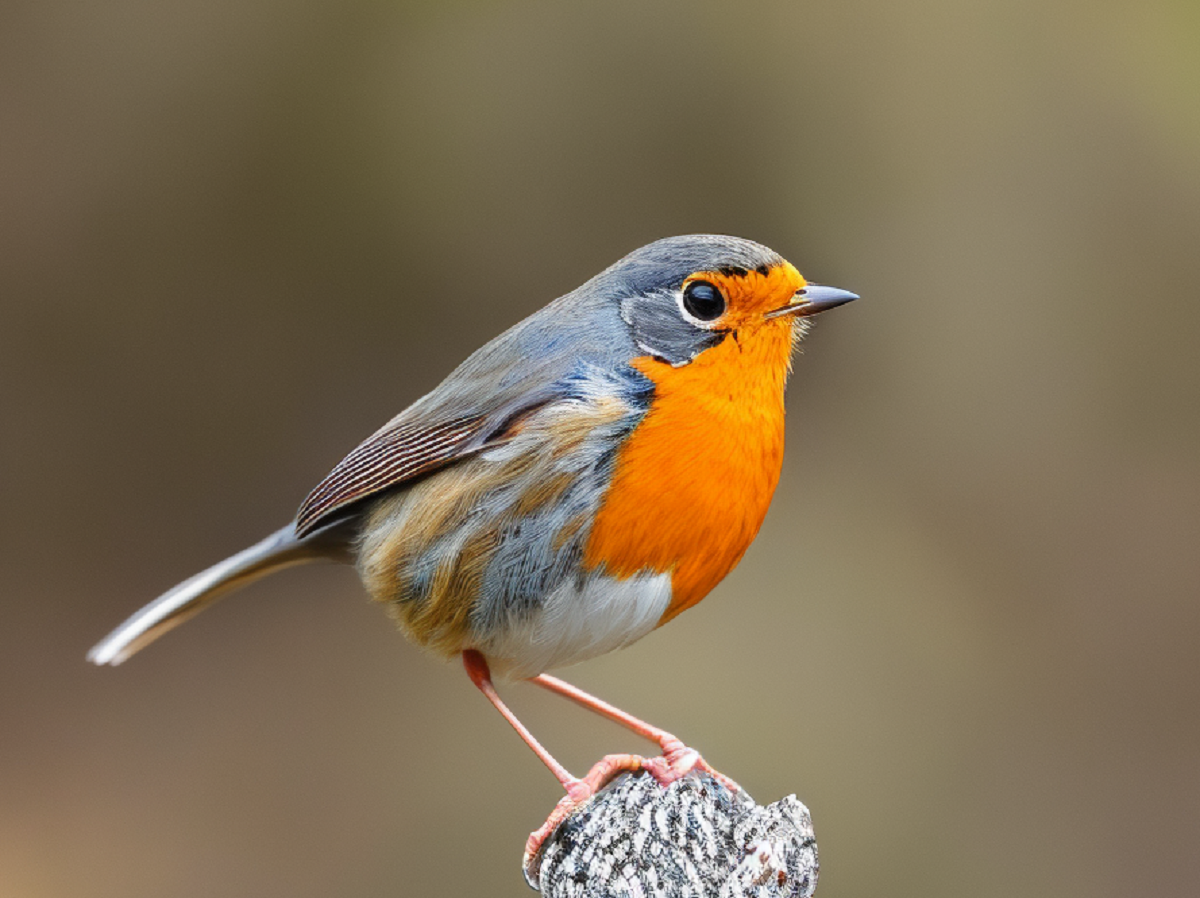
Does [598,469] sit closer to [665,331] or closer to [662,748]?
[665,331]

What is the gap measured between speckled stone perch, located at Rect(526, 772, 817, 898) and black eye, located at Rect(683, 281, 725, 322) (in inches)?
45.7

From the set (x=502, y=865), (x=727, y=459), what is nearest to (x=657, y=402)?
(x=727, y=459)

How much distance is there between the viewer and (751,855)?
7.29ft

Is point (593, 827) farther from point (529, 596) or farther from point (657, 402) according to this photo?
point (657, 402)

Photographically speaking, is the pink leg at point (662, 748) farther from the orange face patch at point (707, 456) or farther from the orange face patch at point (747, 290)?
the orange face patch at point (747, 290)

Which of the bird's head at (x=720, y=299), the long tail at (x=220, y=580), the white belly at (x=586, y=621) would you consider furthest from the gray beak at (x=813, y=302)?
the long tail at (x=220, y=580)

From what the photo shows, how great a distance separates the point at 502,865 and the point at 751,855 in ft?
11.5

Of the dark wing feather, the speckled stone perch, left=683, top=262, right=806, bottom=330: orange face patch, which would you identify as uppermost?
the dark wing feather

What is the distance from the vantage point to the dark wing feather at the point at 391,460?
321 centimetres

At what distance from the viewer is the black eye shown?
3.07 meters

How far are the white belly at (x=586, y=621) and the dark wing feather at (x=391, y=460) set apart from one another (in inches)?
16.7

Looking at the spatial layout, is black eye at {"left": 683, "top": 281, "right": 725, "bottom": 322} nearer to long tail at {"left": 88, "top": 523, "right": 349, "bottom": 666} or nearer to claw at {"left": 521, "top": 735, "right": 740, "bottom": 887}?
claw at {"left": 521, "top": 735, "right": 740, "bottom": 887}

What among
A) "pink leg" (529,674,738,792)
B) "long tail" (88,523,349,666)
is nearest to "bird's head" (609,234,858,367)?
"pink leg" (529,674,738,792)

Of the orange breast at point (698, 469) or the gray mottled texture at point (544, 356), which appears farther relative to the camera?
the gray mottled texture at point (544, 356)
